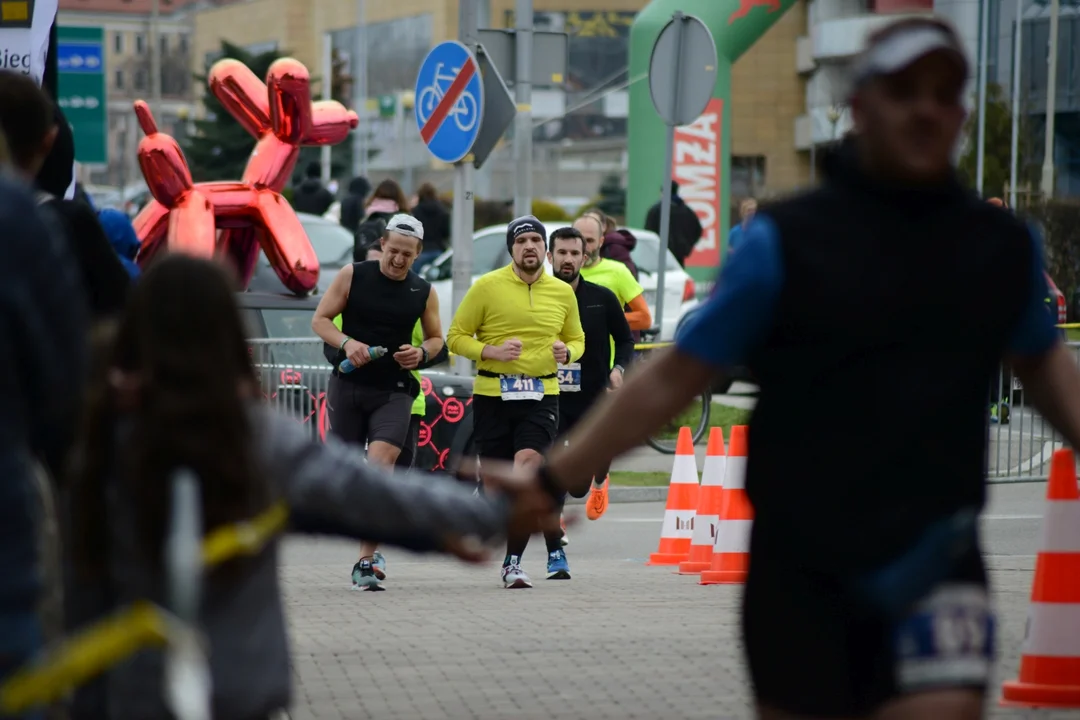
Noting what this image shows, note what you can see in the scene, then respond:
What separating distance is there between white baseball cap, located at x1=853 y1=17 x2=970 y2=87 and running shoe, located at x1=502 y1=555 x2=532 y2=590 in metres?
7.10

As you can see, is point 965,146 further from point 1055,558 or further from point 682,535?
point 1055,558

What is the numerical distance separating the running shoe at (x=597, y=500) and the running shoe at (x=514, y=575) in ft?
8.19

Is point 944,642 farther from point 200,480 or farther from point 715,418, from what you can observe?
point 715,418

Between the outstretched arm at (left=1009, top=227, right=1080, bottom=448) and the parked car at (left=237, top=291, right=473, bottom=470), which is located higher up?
the outstretched arm at (left=1009, top=227, right=1080, bottom=448)

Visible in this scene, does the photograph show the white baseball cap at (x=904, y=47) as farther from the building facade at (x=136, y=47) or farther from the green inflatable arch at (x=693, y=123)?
the building facade at (x=136, y=47)

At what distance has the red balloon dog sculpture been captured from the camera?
14.9m

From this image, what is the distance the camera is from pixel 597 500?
13.4 meters

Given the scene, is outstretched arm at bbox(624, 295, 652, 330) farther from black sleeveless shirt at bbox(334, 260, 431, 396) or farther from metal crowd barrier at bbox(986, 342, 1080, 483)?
black sleeveless shirt at bbox(334, 260, 431, 396)

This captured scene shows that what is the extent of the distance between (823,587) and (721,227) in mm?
36397

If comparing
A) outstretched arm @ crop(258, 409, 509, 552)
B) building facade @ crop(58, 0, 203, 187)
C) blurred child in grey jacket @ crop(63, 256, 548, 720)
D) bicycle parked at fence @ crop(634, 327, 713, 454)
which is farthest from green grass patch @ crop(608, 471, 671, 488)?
building facade @ crop(58, 0, 203, 187)

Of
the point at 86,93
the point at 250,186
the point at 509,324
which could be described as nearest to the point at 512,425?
the point at 509,324

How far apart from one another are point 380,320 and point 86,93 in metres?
20.3

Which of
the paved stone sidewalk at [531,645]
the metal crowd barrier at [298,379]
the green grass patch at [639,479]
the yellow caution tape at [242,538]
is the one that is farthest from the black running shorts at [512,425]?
the yellow caution tape at [242,538]

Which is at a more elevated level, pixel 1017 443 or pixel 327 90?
pixel 327 90
